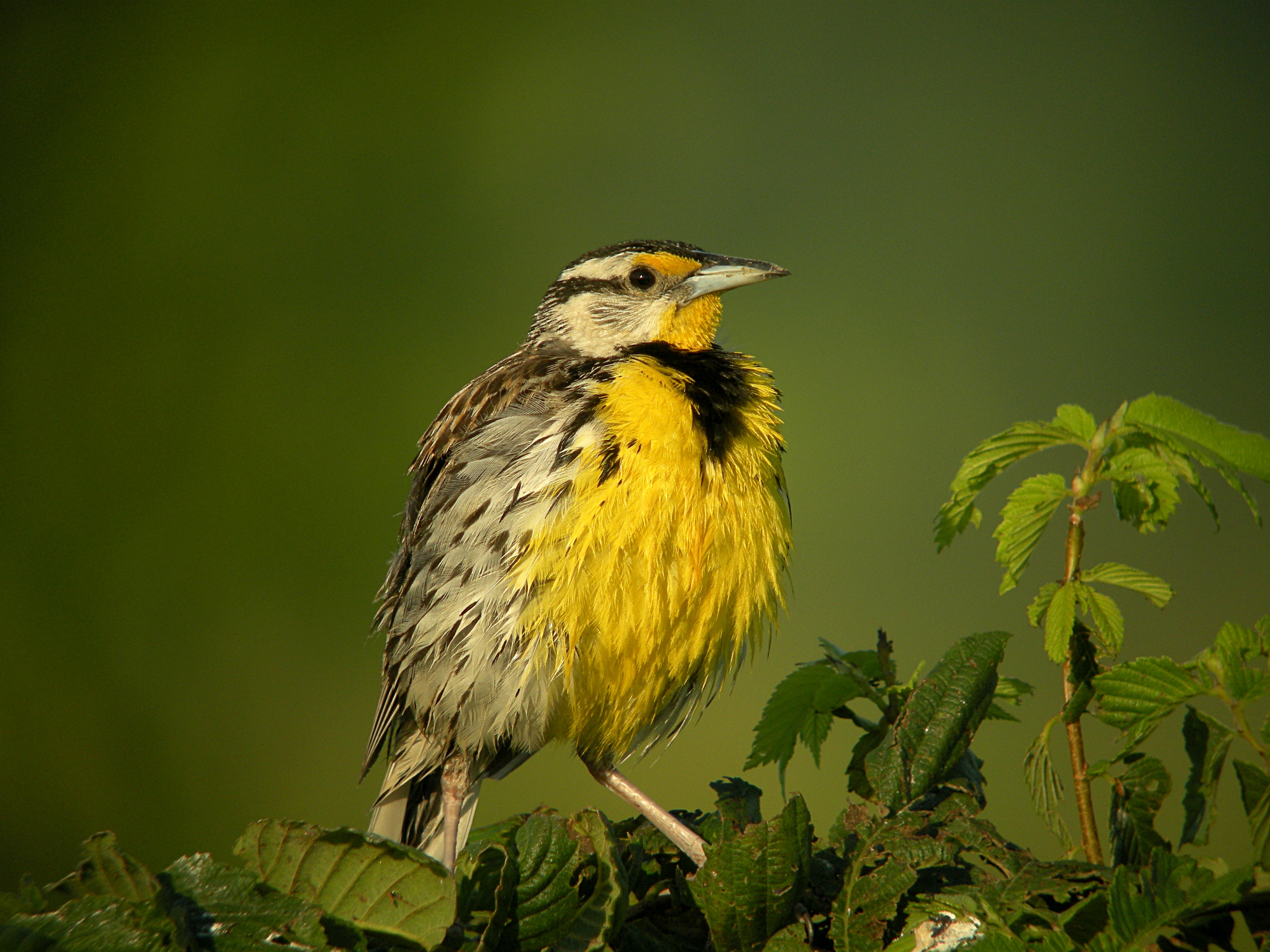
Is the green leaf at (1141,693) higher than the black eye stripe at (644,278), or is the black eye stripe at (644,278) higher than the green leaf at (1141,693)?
the black eye stripe at (644,278)

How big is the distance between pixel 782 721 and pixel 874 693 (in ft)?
0.35

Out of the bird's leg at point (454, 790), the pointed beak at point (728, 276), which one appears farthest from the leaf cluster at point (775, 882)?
the pointed beak at point (728, 276)

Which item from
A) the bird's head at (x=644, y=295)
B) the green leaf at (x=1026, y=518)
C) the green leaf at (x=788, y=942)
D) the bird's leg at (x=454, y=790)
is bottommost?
the bird's leg at (x=454, y=790)

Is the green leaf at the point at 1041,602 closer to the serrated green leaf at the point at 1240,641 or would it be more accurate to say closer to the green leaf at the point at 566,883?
the serrated green leaf at the point at 1240,641

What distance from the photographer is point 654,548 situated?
1.28 meters

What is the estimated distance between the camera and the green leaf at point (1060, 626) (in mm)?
736

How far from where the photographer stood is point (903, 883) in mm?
664

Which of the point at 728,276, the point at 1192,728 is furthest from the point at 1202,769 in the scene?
the point at 728,276

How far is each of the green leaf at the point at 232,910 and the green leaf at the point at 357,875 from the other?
0.03 meters

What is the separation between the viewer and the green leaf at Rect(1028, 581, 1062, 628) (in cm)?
75

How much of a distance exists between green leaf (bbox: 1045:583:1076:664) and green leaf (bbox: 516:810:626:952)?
0.36m

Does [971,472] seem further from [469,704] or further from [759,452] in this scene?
[469,704]

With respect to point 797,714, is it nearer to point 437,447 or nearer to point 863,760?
point 863,760

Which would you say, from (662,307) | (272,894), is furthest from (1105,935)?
(662,307)
